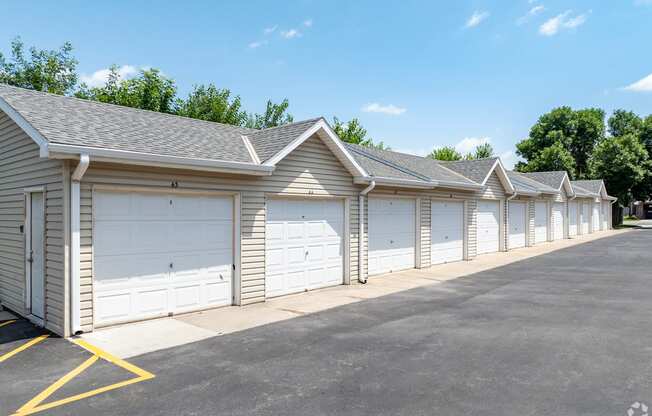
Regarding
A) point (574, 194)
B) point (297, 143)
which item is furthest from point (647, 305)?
point (574, 194)

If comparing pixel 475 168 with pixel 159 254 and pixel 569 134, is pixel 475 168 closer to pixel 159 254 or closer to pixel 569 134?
pixel 159 254

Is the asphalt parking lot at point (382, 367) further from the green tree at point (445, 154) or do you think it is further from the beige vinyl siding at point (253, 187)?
the green tree at point (445, 154)

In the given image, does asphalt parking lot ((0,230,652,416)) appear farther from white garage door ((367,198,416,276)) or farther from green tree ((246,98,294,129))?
green tree ((246,98,294,129))

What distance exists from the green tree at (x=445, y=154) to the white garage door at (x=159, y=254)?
192 feet

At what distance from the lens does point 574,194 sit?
30609 mm

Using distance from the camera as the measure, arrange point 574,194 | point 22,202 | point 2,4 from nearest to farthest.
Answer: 1. point 22,202
2. point 2,4
3. point 574,194

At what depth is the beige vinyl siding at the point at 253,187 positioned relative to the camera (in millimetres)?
7430

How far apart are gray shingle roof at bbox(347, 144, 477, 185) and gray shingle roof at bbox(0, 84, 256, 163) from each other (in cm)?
624

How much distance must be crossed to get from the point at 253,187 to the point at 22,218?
4.71m

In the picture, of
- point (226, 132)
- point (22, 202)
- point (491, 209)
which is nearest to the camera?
point (22, 202)

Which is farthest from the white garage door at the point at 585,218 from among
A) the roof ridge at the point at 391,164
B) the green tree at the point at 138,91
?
the green tree at the point at 138,91

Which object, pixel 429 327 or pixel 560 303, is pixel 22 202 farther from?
pixel 560 303

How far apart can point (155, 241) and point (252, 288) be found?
2.51m

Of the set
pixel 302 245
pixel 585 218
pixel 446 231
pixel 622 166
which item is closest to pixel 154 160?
pixel 302 245
